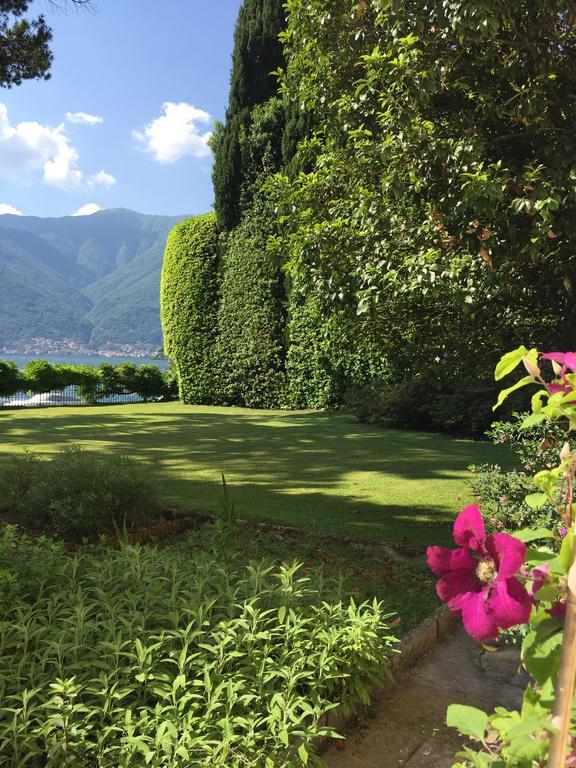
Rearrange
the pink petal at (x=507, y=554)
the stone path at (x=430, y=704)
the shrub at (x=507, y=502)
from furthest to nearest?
the shrub at (x=507, y=502)
the stone path at (x=430, y=704)
the pink petal at (x=507, y=554)

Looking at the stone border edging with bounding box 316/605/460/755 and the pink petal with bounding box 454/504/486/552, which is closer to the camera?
the pink petal with bounding box 454/504/486/552

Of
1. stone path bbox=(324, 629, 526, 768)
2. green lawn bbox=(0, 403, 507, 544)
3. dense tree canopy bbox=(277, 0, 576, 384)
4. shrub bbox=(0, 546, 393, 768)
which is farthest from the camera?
green lawn bbox=(0, 403, 507, 544)

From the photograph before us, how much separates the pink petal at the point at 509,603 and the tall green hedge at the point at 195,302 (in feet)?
59.1

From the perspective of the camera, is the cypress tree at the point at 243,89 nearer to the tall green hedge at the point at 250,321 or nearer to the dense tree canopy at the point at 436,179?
the tall green hedge at the point at 250,321

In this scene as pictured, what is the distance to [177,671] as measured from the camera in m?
2.41

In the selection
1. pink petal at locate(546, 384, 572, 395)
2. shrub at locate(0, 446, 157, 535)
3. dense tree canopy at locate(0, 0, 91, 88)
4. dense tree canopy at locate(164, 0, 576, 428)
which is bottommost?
shrub at locate(0, 446, 157, 535)

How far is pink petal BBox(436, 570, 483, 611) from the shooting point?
0.93m

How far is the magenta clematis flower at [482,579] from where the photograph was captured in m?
0.86

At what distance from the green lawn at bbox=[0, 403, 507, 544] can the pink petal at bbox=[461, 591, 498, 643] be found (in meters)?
4.58

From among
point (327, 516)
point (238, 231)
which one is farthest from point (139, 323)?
point (327, 516)

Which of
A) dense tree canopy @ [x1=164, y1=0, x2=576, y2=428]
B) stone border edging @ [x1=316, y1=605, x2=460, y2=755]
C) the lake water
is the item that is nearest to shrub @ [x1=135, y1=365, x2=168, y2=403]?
the lake water

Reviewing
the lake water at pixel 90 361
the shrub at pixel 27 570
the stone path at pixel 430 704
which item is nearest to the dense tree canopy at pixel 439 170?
the stone path at pixel 430 704

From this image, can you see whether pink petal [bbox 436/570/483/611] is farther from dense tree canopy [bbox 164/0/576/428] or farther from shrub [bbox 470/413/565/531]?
dense tree canopy [bbox 164/0/576/428]

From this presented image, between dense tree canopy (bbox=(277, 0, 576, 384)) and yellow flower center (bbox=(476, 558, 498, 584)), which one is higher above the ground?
dense tree canopy (bbox=(277, 0, 576, 384))
